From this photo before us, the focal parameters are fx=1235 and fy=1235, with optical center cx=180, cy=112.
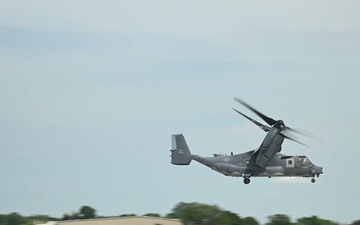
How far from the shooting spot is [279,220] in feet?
620

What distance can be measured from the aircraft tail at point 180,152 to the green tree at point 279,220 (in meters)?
28.9

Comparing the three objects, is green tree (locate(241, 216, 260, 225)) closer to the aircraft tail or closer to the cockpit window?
the aircraft tail

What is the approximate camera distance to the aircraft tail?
16312 cm

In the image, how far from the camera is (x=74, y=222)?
163 meters

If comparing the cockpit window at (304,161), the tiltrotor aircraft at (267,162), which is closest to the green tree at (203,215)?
the tiltrotor aircraft at (267,162)

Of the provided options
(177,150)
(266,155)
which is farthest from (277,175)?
(177,150)

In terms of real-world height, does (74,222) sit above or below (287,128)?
below

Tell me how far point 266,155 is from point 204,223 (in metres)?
18.8

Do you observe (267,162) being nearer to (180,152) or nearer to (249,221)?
(180,152)

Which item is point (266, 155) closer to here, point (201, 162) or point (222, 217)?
point (201, 162)

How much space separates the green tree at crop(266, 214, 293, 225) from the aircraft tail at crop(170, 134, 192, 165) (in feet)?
94.7

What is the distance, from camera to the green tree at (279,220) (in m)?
188

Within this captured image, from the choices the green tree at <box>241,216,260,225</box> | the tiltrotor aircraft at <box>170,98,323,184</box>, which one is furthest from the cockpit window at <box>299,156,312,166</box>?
the green tree at <box>241,216,260,225</box>

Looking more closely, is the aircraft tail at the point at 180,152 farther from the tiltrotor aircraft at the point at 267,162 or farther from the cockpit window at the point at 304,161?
the cockpit window at the point at 304,161
